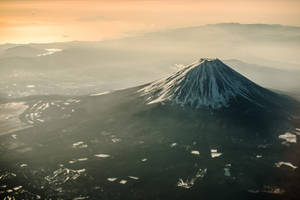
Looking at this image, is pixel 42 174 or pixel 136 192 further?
pixel 42 174

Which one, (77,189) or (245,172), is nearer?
(77,189)

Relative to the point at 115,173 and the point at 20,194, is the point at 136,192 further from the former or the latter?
the point at 20,194

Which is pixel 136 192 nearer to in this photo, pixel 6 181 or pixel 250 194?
pixel 250 194

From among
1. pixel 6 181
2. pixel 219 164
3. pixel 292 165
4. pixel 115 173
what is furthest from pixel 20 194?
pixel 292 165

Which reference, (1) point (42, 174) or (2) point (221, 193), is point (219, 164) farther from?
(1) point (42, 174)

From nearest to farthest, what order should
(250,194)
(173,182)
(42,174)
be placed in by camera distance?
(250,194), (173,182), (42,174)

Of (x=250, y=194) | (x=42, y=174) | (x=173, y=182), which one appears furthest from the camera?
(x=42, y=174)

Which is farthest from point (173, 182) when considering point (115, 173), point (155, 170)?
point (115, 173)

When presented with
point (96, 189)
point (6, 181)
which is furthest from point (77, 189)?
point (6, 181)
